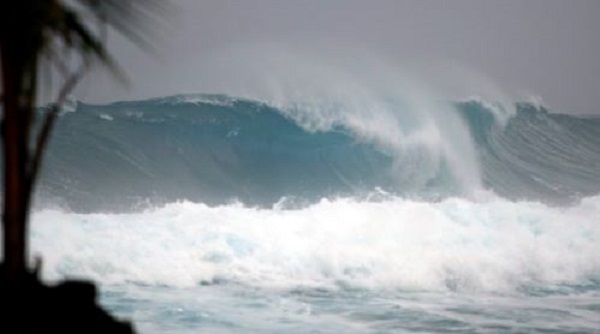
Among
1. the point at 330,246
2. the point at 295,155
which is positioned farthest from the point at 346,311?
the point at 295,155

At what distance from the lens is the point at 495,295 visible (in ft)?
34.3

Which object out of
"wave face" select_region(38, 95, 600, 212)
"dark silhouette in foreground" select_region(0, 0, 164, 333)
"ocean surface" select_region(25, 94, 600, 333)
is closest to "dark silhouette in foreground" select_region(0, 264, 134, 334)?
"dark silhouette in foreground" select_region(0, 0, 164, 333)

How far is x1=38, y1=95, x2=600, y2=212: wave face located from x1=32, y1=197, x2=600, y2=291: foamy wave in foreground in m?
2.32

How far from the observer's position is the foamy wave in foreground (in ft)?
35.9

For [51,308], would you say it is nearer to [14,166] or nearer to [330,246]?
[14,166]

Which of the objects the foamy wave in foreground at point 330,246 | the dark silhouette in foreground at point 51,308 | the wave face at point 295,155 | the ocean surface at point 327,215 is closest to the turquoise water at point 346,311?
the ocean surface at point 327,215

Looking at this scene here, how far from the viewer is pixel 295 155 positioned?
19.1 metres

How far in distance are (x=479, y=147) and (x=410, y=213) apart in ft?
21.7

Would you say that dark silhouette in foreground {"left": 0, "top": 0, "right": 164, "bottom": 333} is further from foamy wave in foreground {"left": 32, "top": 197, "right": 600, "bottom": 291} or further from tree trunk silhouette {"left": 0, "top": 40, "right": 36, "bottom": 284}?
foamy wave in foreground {"left": 32, "top": 197, "right": 600, "bottom": 291}

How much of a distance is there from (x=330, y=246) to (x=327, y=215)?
204 cm

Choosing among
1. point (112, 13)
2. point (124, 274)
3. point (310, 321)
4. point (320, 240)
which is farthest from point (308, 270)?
point (112, 13)

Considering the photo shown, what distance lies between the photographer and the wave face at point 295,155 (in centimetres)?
1738

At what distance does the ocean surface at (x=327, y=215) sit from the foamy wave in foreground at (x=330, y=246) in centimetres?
4

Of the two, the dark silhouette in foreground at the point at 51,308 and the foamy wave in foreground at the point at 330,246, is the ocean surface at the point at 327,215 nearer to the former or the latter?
the foamy wave in foreground at the point at 330,246
